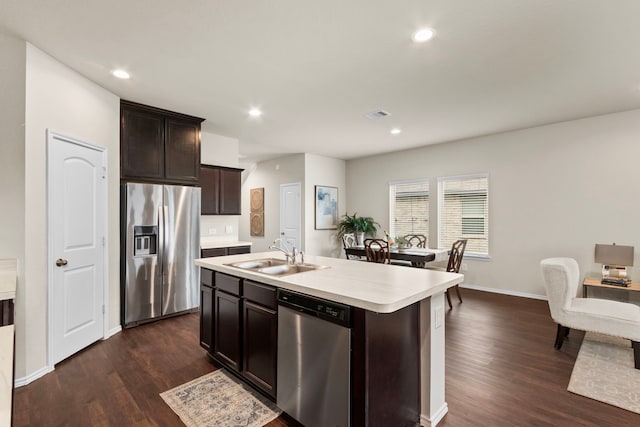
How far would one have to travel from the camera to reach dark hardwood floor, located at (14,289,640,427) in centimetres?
202

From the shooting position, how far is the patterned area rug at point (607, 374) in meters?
2.24

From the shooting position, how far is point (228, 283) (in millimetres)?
2498

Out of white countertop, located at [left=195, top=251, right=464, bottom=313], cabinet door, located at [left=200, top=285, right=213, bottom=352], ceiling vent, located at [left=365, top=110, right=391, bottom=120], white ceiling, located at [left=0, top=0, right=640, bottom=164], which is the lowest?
cabinet door, located at [left=200, top=285, right=213, bottom=352]

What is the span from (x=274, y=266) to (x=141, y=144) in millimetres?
2493

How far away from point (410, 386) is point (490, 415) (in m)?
0.70

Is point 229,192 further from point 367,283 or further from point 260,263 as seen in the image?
point 367,283

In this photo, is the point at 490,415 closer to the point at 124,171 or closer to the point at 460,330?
the point at 460,330

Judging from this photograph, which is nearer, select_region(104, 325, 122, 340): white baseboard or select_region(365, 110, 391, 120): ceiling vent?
select_region(104, 325, 122, 340): white baseboard

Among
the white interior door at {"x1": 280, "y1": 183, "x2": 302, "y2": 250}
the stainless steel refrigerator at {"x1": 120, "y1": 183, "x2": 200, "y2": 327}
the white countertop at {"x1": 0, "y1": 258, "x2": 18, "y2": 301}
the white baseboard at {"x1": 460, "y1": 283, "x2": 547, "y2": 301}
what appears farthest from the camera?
the white interior door at {"x1": 280, "y1": 183, "x2": 302, "y2": 250}

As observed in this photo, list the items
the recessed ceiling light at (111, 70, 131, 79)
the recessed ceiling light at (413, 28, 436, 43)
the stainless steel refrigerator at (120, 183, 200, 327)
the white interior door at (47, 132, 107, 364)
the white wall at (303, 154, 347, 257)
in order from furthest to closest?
the white wall at (303, 154, 347, 257)
the stainless steel refrigerator at (120, 183, 200, 327)
the recessed ceiling light at (111, 70, 131, 79)
the white interior door at (47, 132, 107, 364)
the recessed ceiling light at (413, 28, 436, 43)

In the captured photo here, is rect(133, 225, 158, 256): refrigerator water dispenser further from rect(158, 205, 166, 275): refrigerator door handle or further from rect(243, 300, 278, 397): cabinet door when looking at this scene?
rect(243, 300, 278, 397): cabinet door

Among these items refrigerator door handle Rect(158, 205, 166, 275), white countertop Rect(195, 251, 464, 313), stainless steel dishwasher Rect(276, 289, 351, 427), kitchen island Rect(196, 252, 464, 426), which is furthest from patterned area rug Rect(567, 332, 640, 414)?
refrigerator door handle Rect(158, 205, 166, 275)

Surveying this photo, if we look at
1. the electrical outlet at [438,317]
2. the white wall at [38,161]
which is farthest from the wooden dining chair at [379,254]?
the white wall at [38,161]

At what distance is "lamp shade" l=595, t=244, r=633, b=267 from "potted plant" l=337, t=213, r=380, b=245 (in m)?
3.83
